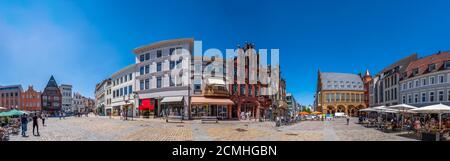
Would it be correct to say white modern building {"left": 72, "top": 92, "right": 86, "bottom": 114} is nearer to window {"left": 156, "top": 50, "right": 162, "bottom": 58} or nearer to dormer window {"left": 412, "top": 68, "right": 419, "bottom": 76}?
window {"left": 156, "top": 50, "right": 162, "bottom": 58}

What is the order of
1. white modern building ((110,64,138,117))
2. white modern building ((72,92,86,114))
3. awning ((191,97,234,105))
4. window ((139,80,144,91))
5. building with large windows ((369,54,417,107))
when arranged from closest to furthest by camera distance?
awning ((191,97,234,105))
window ((139,80,144,91))
white modern building ((110,64,138,117))
building with large windows ((369,54,417,107))
white modern building ((72,92,86,114))

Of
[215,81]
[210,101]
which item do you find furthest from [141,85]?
[215,81]

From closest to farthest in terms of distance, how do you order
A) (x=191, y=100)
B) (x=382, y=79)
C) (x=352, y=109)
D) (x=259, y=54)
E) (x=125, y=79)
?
(x=191, y=100) < (x=259, y=54) < (x=125, y=79) < (x=382, y=79) < (x=352, y=109)

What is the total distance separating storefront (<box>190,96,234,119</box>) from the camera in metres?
34.4

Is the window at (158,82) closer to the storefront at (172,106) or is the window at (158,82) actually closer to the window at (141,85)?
the storefront at (172,106)

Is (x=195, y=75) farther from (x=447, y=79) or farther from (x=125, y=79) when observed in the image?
(x=447, y=79)

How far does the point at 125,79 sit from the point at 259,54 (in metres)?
26.6

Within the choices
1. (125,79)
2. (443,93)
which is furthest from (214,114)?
(443,93)

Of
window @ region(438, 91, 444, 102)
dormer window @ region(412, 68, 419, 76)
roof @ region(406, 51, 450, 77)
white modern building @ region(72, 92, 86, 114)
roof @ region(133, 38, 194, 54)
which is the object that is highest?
roof @ region(133, 38, 194, 54)

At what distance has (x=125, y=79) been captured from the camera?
48375mm

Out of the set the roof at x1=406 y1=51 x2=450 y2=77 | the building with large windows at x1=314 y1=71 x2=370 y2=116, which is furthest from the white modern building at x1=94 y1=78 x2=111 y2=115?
the roof at x1=406 y1=51 x2=450 y2=77

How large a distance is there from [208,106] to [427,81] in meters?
34.7

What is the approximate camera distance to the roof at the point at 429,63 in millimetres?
37131
